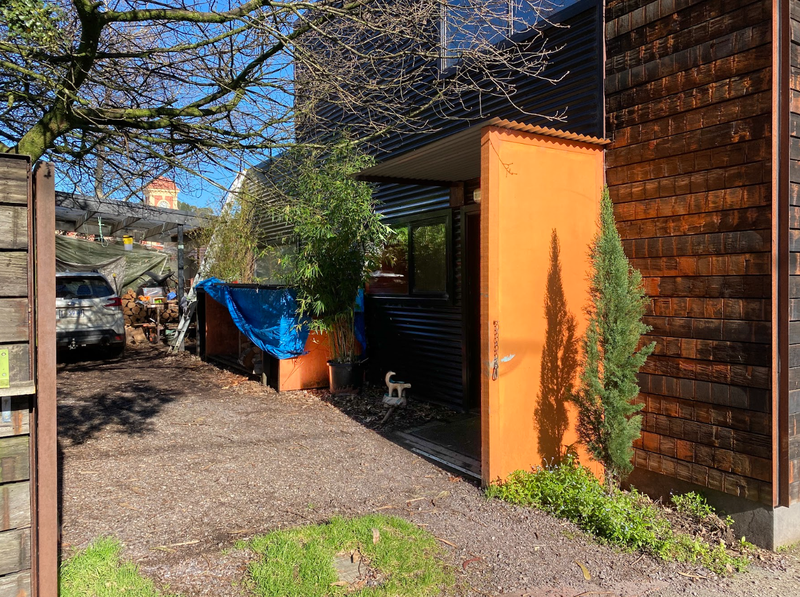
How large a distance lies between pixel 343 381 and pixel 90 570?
5183 millimetres

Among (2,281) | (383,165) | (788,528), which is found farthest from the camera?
(383,165)

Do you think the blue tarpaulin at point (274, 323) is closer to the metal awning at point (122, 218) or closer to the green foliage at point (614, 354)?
the metal awning at point (122, 218)

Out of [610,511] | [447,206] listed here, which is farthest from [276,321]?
[610,511]

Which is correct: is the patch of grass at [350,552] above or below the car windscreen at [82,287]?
below

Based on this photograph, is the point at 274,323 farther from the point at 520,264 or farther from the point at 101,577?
the point at 101,577

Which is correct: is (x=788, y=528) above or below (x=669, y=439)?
below

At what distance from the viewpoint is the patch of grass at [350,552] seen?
3.11 meters

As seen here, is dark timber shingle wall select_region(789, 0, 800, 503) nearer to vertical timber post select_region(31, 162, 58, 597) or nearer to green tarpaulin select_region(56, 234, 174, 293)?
vertical timber post select_region(31, 162, 58, 597)

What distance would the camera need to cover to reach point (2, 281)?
2.36m

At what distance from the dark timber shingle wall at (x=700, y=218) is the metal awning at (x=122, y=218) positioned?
8.24 meters

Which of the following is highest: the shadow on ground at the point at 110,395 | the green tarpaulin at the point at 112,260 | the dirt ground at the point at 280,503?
the green tarpaulin at the point at 112,260

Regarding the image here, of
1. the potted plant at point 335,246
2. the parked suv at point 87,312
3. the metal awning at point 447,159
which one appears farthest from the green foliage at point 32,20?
the parked suv at point 87,312

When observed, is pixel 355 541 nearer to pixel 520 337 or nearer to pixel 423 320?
pixel 520 337

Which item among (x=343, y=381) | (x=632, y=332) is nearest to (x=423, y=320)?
(x=343, y=381)
